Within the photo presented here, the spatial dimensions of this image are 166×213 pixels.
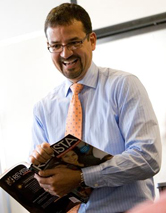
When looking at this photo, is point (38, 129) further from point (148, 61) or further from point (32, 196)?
point (148, 61)

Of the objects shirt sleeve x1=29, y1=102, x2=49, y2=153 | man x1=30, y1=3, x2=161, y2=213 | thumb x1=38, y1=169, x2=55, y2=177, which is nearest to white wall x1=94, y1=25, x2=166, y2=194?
man x1=30, y1=3, x2=161, y2=213

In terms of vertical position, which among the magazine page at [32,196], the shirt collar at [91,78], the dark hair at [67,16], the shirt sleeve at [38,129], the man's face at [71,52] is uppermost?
the dark hair at [67,16]

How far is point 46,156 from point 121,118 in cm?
35

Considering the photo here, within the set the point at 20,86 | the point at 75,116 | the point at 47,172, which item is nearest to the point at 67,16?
the point at 75,116

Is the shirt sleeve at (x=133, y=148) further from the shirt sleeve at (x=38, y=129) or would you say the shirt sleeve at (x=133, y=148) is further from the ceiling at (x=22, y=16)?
the ceiling at (x=22, y=16)

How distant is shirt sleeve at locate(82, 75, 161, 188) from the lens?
1.27m

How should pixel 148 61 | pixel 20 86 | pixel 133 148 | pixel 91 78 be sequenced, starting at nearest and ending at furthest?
pixel 133 148 < pixel 91 78 < pixel 148 61 < pixel 20 86

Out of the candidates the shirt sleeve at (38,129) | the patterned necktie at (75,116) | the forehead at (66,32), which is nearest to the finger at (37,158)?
the patterned necktie at (75,116)

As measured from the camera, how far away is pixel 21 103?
9.08 ft

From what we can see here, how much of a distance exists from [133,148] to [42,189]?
0.36 meters

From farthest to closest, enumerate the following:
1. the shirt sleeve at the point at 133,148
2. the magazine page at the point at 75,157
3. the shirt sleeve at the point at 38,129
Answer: the shirt sleeve at the point at 38,129 < the shirt sleeve at the point at 133,148 < the magazine page at the point at 75,157

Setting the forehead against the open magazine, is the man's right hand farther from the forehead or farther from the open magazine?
the forehead

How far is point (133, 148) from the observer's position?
1311mm

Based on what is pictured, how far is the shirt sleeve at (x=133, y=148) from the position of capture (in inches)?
50.1
